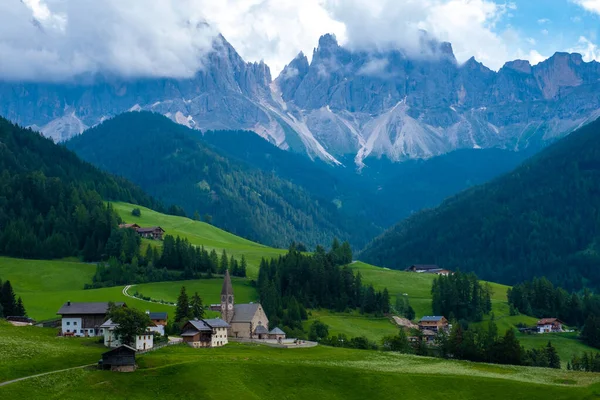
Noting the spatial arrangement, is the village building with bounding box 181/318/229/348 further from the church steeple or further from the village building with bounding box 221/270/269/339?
the church steeple

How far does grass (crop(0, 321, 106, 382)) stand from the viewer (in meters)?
105

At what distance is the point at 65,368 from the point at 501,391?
57538mm

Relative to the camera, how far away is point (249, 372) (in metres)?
111

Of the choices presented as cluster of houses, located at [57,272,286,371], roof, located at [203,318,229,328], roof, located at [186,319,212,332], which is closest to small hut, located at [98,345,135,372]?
cluster of houses, located at [57,272,286,371]

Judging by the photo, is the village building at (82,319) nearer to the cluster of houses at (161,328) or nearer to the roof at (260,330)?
the cluster of houses at (161,328)

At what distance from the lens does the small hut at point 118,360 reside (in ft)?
354

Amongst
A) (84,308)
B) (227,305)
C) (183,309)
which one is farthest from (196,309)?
(84,308)

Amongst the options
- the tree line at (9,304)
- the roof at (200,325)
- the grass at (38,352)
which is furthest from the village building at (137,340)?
the tree line at (9,304)

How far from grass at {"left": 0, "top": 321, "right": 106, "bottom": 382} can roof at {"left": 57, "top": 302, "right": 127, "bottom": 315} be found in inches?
497

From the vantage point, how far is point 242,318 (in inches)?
6275

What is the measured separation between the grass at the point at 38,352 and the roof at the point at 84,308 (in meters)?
12.6

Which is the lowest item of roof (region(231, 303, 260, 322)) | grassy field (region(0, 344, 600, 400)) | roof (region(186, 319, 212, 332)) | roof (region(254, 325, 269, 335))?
grassy field (region(0, 344, 600, 400))

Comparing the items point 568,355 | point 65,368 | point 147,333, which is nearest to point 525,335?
point 568,355

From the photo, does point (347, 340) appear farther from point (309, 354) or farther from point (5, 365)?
point (5, 365)
